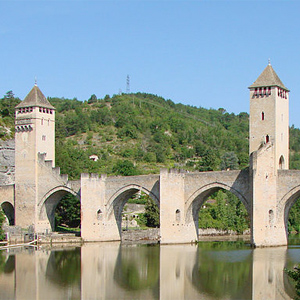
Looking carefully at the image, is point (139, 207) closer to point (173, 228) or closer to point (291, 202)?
point (173, 228)

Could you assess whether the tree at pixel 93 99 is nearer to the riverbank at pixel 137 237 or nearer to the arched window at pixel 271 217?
the riverbank at pixel 137 237

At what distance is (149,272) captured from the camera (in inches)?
1151

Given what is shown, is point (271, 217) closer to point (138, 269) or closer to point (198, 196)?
point (198, 196)

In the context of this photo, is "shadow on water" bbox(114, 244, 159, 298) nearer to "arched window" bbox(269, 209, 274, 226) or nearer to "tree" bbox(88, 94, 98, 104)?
"arched window" bbox(269, 209, 274, 226)

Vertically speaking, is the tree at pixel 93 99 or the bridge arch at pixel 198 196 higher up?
the tree at pixel 93 99

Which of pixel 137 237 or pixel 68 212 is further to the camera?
pixel 68 212

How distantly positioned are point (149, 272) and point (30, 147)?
61.5 feet

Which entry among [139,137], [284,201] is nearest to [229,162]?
[139,137]

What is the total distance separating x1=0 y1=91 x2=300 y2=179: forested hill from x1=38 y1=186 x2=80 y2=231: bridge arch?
16399 millimetres

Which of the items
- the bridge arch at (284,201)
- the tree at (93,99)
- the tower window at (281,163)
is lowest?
the bridge arch at (284,201)

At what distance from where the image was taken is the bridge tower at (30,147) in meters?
44.9

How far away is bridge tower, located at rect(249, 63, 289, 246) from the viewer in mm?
35312

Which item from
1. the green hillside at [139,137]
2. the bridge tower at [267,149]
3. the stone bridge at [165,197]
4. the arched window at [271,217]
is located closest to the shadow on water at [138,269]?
the stone bridge at [165,197]

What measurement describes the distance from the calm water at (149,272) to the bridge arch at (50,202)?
6.84 m
